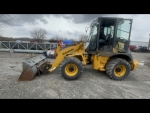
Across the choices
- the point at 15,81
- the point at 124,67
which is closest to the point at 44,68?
the point at 15,81

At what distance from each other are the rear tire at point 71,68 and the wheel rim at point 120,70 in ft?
5.40

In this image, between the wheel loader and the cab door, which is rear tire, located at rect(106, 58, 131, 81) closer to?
the wheel loader

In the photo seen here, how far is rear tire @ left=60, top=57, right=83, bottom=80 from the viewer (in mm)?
4160

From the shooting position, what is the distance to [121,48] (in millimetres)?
4551

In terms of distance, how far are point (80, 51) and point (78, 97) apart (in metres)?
2.17

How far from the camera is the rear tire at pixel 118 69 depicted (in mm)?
4359

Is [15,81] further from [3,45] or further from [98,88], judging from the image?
[3,45]

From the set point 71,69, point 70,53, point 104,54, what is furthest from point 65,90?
point 104,54

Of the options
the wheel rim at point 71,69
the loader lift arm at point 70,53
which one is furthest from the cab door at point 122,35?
the wheel rim at point 71,69

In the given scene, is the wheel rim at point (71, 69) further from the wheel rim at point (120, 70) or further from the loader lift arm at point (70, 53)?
the wheel rim at point (120, 70)

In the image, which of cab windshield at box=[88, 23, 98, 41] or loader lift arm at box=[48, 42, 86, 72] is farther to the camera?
cab windshield at box=[88, 23, 98, 41]

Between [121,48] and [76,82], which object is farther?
[121,48]

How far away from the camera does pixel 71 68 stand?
4.26m

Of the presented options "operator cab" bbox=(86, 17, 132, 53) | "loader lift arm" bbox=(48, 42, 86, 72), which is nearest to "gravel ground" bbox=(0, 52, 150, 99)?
"loader lift arm" bbox=(48, 42, 86, 72)
